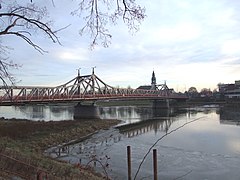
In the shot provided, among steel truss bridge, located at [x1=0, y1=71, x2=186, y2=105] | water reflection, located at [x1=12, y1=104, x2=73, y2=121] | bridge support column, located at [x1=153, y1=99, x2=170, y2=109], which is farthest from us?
bridge support column, located at [x1=153, y1=99, x2=170, y2=109]

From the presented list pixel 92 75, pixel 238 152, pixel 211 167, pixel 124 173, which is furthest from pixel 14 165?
pixel 92 75

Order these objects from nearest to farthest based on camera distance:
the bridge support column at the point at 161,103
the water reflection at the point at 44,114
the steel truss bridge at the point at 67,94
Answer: the steel truss bridge at the point at 67,94, the water reflection at the point at 44,114, the bridge support column at the point at 161,103

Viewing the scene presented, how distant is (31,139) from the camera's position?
28.2 meters

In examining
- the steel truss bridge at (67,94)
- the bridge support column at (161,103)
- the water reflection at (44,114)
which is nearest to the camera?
the steel truss bridge at (67,94)

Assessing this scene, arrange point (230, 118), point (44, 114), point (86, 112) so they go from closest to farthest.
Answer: point (230, 118) < point (86, 112) < point (44, 114)

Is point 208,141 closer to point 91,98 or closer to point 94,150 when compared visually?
point 94,150

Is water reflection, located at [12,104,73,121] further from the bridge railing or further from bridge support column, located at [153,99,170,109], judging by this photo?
bridge support column, located at [153,99,170,109]

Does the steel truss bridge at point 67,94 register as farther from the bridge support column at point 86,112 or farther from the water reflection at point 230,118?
the water reflection at point 230,118

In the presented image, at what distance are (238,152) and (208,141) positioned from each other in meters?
5.34

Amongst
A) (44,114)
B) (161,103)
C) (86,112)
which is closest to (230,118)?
(86,112)

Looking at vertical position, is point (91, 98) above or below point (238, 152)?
above

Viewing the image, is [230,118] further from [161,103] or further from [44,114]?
[44,114]

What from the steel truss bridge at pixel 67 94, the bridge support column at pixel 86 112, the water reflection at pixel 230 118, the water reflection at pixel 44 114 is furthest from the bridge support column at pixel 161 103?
the bridge support column at pixel 86 112

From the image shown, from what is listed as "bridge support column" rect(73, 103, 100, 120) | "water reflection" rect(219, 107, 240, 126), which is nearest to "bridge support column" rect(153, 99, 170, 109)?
"water reflection" rect(219, 107, 240, 126)
